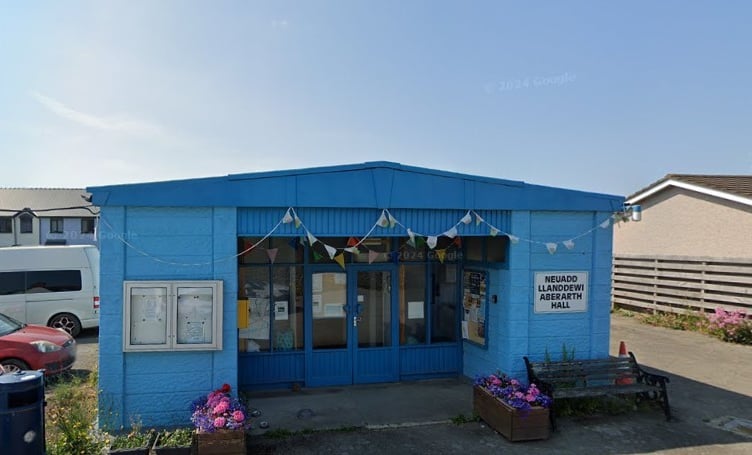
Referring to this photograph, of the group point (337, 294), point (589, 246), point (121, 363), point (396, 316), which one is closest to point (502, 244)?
point (589, 246)

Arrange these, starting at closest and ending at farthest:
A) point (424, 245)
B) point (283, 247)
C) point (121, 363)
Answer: point (121, 363) → point (283, 247) → point (424, 245)

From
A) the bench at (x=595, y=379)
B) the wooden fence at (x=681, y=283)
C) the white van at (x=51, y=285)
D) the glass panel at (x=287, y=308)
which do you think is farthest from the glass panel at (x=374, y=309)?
the wooden fence at (x=681, y=283)

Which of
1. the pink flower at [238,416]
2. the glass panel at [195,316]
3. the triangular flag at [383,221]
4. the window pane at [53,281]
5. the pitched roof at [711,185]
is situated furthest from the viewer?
the pitched roof at [711,185]

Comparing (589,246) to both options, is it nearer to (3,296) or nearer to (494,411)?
(494,411)

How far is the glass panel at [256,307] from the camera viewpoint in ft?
25.8

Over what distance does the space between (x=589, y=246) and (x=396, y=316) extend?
3.27 m

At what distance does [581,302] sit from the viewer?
7641mm

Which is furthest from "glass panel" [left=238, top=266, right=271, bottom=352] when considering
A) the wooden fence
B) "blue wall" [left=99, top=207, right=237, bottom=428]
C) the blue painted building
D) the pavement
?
the wooden fence

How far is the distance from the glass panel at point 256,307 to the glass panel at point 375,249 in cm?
154

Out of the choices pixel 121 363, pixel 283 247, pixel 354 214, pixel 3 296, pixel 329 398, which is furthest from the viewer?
pixel 3 296

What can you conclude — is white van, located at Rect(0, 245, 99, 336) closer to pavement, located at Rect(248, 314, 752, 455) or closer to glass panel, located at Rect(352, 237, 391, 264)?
pavement, located at Rect(248, 314, 752, 455)

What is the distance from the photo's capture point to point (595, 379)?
23.5 ft

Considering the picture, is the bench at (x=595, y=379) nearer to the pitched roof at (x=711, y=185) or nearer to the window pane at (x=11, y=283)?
the pitched roof at (x=711, y=185)

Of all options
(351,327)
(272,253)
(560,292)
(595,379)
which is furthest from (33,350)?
(595,379)
